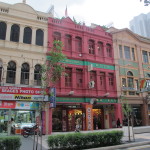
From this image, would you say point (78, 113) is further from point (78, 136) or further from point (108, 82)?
point (78, 136)

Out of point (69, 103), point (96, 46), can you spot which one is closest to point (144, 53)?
point (96, 46)

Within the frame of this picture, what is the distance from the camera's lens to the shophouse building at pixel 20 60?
1728 cm

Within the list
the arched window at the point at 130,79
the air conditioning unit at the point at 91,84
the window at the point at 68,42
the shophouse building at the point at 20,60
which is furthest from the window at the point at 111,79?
the shophouse building at the point at 20,60

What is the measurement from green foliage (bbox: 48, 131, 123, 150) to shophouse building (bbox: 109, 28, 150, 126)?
13.2 meters

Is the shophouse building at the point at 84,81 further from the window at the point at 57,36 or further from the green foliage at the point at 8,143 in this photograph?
the green foliage at the point at 8,143

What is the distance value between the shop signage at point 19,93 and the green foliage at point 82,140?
7.91 metres

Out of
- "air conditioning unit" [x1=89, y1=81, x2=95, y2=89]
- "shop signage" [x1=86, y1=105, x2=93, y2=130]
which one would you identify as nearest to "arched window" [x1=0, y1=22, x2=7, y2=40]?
"air conditioning unit" [x1=89, y1=81, x2=95, y2=89]

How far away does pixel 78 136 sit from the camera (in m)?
9.73

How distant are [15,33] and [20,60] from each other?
11.2 feet

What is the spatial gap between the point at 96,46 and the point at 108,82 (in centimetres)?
553

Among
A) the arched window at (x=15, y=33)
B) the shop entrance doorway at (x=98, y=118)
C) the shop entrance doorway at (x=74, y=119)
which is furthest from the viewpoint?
the shop entrance doorway at (x=98, y=118)

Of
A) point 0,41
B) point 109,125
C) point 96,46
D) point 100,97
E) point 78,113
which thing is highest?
point 96,46

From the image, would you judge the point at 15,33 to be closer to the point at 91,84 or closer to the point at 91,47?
the point at 91,47

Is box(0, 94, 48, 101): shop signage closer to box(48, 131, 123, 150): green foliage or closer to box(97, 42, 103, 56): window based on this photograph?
box(48, 131, 123, 150): green foliage
